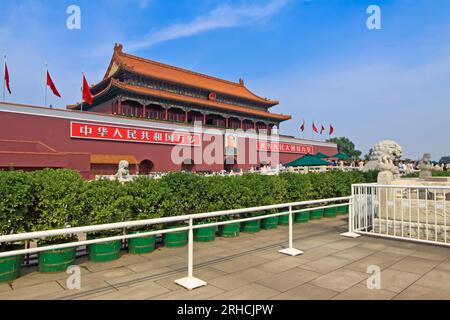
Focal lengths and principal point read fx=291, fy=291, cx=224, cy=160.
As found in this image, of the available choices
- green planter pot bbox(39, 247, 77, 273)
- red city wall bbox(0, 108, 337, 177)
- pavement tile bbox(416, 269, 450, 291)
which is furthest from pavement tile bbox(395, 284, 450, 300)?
red city wall bbox(0, 108, 337, 177)

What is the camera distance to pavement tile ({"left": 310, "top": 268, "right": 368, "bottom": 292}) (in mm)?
3400

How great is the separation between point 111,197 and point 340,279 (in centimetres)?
378

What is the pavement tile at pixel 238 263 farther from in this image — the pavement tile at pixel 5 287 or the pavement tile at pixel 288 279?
the pavement tile at pixel 5 287

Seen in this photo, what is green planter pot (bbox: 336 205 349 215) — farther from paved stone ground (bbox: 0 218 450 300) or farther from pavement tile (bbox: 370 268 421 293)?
pavement tile (bbox: 370 268 421 293)

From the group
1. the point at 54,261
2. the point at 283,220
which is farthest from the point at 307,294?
the point at 283,220

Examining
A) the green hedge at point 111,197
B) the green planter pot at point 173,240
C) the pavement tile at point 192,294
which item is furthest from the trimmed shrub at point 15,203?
the pavement tile at point 192,294

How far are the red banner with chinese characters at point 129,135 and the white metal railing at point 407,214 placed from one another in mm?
17288

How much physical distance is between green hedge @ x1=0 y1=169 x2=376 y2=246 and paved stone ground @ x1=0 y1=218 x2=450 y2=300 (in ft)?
2.44

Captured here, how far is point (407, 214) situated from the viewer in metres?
5.86

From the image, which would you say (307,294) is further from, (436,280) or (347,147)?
(347,147)

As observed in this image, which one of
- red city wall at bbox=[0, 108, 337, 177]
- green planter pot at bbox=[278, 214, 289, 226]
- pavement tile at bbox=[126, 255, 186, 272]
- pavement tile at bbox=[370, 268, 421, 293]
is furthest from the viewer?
red city wall at bbox=[0, 108, 337, 177]

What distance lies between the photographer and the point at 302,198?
8.73 meters
